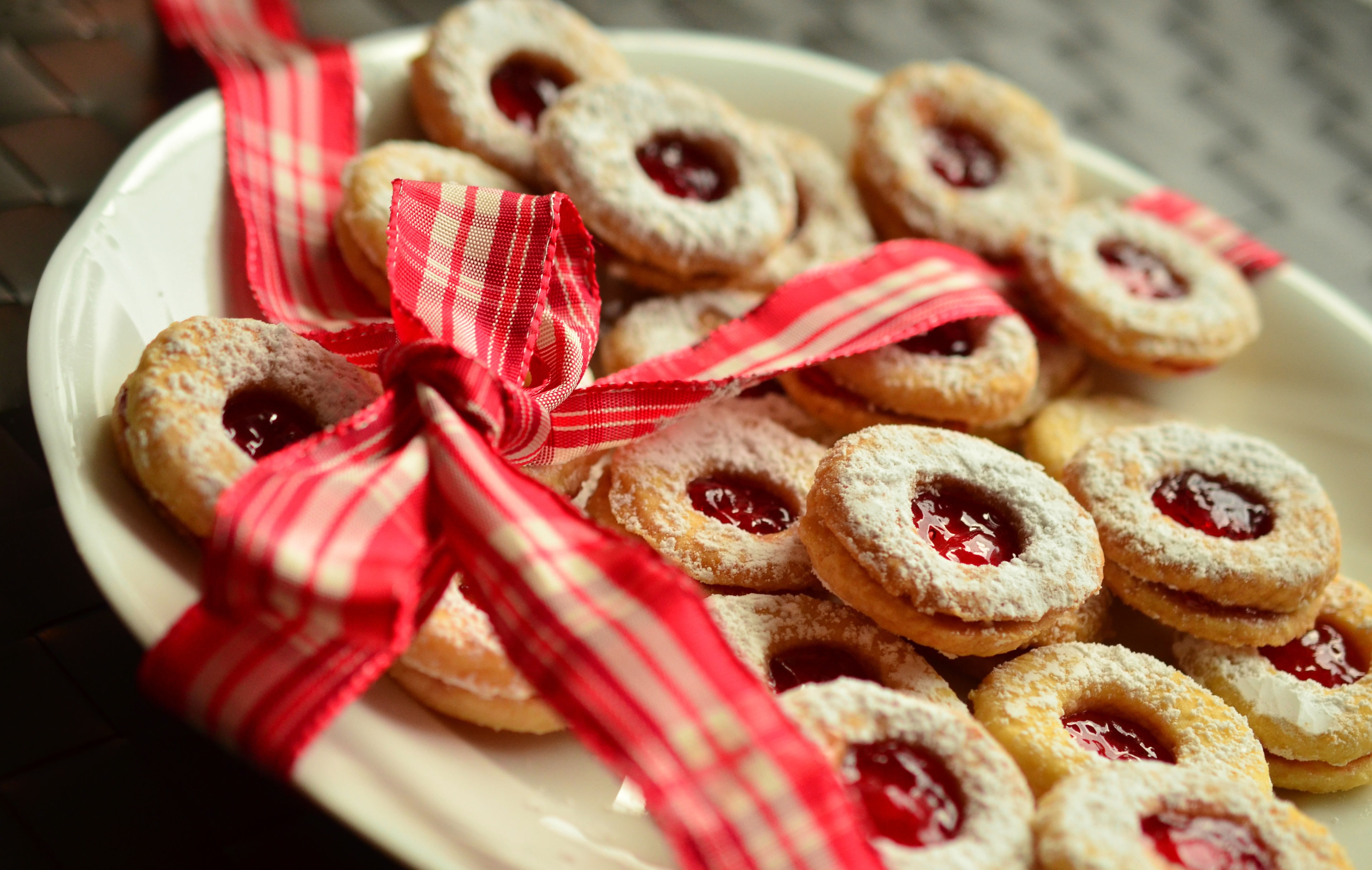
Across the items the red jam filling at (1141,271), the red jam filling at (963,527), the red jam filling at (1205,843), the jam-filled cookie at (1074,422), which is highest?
the red jam filling at (1141,271)

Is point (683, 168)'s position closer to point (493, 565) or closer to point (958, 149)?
point (958, 149)

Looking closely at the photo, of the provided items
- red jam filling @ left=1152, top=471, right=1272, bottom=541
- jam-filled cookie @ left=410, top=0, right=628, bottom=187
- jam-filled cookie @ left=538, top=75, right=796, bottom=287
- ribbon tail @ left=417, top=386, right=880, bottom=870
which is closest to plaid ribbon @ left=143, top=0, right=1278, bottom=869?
ribbon tail @ left=417, top=386, right=880, bottom=870

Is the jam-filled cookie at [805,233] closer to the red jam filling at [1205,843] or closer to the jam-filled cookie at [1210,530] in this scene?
the jam-filled cookie at [1210,530]

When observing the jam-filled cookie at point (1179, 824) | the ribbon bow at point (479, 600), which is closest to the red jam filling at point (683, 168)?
the ribbon bow at point (479, 600)

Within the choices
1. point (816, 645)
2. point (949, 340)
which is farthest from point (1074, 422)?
point (816, 645)

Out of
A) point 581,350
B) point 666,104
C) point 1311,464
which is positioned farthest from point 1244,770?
point 666,104

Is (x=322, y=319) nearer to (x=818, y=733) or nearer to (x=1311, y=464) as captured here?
(x=818, y=733)
